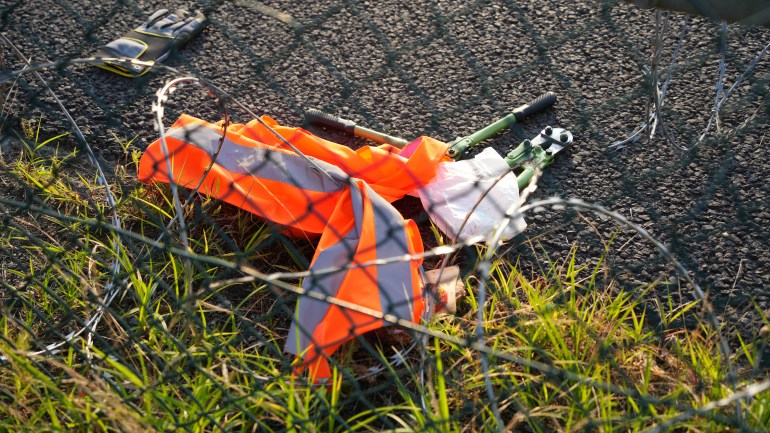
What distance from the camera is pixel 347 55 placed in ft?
9.64

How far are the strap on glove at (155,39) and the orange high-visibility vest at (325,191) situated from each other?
0.53 meters

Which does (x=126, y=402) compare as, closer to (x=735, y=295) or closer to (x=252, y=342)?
(x=252, y=342)

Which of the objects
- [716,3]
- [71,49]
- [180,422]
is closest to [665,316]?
[716,3]

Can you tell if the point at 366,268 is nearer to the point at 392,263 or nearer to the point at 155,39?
the point at 392,263

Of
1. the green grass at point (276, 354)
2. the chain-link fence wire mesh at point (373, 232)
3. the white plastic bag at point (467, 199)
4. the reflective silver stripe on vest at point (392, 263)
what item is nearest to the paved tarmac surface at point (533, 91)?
the chain-link fence wire mesh at point (373, 232)

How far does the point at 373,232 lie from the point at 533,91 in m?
1.00

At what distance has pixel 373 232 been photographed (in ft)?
6.91

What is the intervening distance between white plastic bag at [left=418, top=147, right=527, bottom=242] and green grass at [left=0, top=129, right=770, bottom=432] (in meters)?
0.15

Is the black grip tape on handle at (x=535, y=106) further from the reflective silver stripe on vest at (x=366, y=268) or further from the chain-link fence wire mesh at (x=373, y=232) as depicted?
the reflective silver stripe on vest at (x=366, y=268)

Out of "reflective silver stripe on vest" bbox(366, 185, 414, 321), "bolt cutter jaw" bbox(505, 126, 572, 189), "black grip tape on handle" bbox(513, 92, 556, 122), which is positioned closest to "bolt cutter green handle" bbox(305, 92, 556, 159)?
"black grip tape on handle" bbox(513, 92, 556, 122)

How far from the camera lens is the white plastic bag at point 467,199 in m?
2.28

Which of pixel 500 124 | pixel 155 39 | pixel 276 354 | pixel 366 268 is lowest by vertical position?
pixel 276 354

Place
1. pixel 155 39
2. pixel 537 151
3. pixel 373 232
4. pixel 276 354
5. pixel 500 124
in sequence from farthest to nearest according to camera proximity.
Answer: pixel 155 39 → pixel 500 124 → pixel 537 151 → pixel 373 232 → pixel 276 354

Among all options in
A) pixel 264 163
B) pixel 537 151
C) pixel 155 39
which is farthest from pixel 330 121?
pixel 155 39
